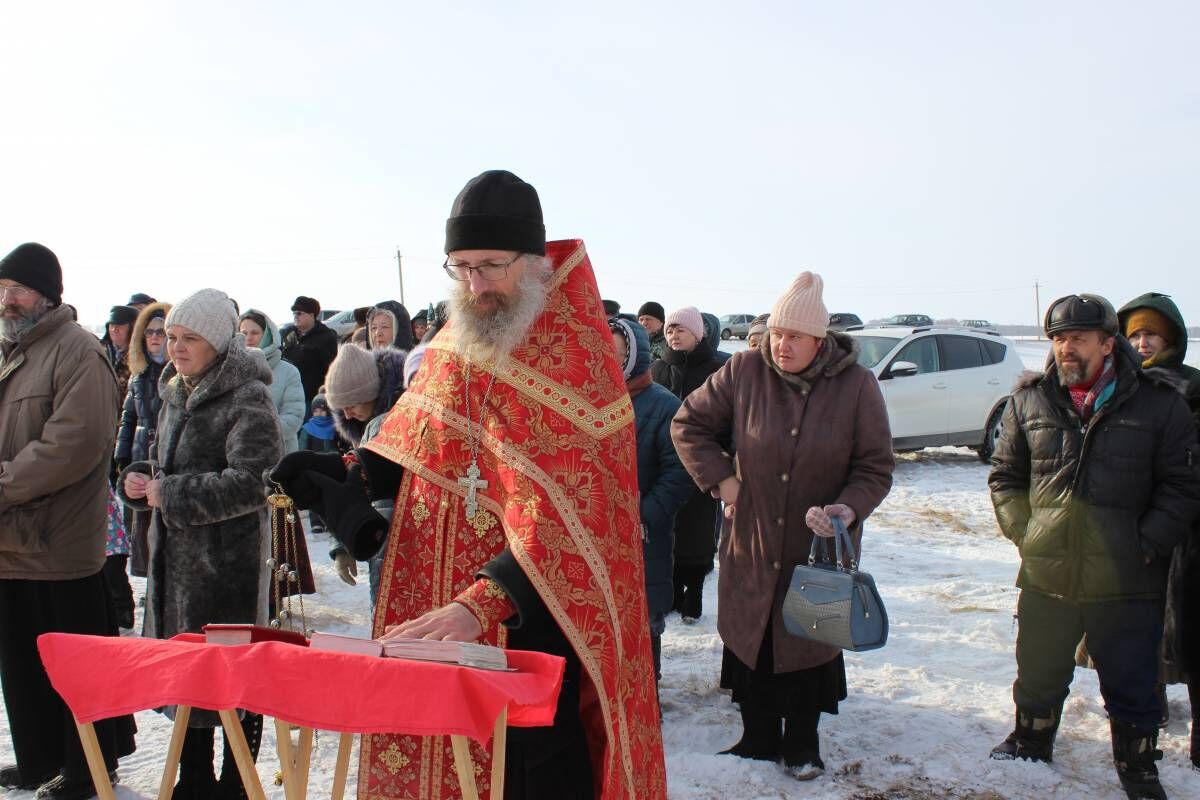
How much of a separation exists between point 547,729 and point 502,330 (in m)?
1.01

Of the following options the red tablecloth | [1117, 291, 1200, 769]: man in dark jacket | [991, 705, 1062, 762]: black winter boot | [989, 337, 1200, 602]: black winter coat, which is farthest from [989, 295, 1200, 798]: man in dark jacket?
the red tablecloth

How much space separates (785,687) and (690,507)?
1918 mm

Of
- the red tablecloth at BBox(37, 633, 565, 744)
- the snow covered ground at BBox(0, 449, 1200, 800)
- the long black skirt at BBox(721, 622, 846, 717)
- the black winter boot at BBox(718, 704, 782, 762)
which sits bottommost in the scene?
the snow covered ground at BBox(0, 449, 1200, 800)

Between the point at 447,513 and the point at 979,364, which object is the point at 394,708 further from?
the point at 979,364

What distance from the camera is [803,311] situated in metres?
4.05

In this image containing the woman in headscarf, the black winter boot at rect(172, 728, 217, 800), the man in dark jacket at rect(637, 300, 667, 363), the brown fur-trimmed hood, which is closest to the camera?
the black winter boot at rect(172, 728, 217, 800)

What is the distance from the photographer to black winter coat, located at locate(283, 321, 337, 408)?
9625mm

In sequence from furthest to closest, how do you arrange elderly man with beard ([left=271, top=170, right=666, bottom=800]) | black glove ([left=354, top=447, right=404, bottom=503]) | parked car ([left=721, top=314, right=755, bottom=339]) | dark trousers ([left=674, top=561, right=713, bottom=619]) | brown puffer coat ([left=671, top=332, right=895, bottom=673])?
parked car ([left=721, top=314, right=755, bottom=339]) → dark trousers ([left=674, top=561, right=713, bottom=619]) → brown puffer coat ([left=671, top=332, right=895, bottom=673]) → black glove ([left=354, top=447, right=404, bottom=503]) → elderly man with beard ([left=271, top=170, right=666, bottom=800])

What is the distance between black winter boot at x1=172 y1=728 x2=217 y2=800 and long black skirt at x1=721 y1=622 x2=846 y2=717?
2.23 meters

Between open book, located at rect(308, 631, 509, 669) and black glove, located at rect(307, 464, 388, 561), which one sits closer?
open book, located at rect(308, 631, 509, 669)

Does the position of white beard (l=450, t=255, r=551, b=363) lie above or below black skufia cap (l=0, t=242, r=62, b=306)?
below

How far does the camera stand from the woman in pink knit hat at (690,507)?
234 inches

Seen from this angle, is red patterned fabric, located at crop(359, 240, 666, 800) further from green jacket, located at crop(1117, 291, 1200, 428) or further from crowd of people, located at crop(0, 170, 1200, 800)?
green jacket, located at crop(1117, 291, 1200, 428)

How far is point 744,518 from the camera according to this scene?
13.8 ft
